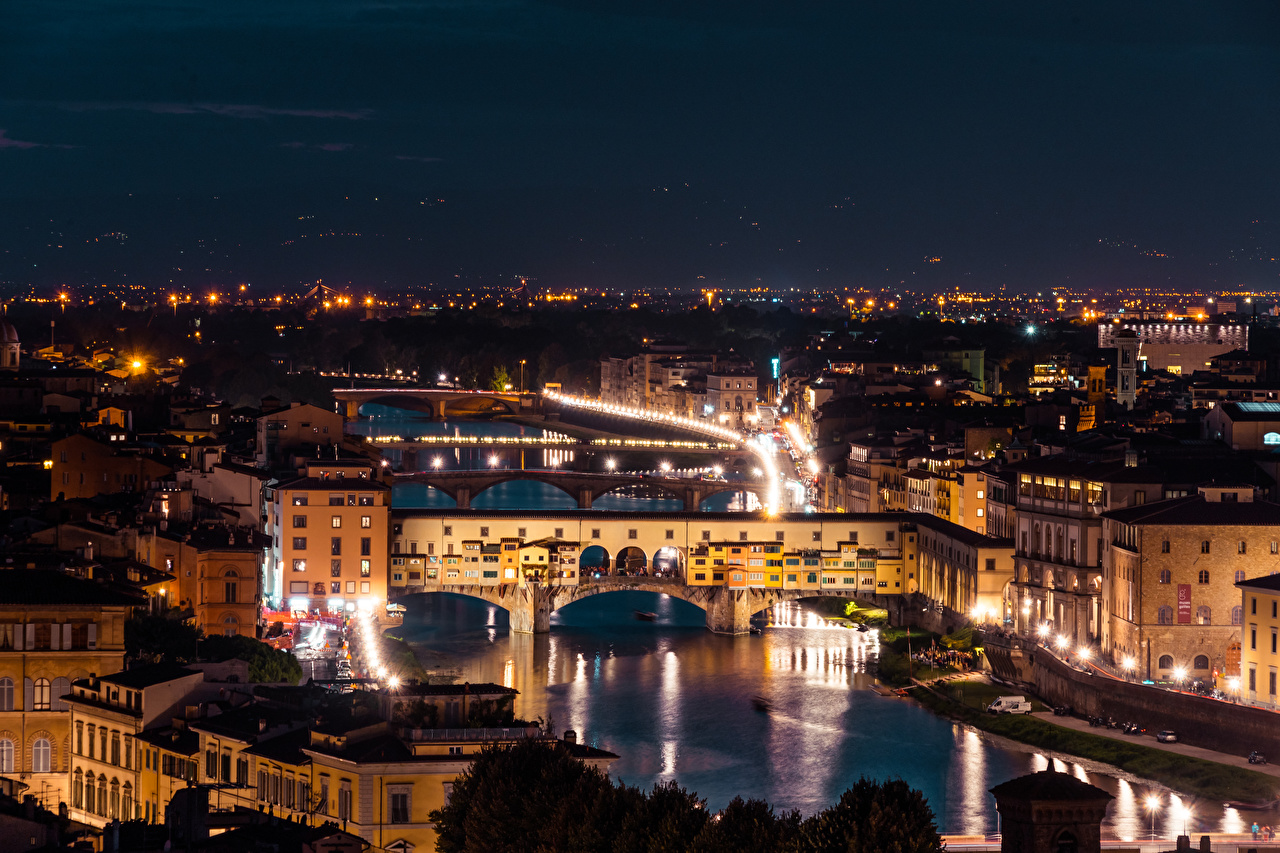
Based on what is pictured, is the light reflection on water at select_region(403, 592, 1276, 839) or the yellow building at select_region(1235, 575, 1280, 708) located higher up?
the yellow building at select_region(1235, 575, 1280, 708)

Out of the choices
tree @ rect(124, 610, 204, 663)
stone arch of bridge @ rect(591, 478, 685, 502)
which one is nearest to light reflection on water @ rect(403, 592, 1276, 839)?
tree @ rect(124, 610, 204, 663)

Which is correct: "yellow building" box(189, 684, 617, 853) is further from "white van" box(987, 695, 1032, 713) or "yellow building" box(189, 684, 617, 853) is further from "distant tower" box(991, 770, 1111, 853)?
"white van" box(987, 695, 1032, 713)

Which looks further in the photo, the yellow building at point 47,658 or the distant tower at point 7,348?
the distant tower at point 7,348

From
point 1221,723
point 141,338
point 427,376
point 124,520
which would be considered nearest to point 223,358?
point 141,338

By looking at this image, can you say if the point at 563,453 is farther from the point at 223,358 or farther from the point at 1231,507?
the point at 1231,507

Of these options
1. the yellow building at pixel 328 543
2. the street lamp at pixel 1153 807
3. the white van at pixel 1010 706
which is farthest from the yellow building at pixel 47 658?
the yellow building at pixel 328 543

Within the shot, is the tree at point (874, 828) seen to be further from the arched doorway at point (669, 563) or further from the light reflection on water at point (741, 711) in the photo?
the arched doorway at point (669, 563)

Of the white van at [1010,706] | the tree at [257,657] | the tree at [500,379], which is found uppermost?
the tree at [500,379]
